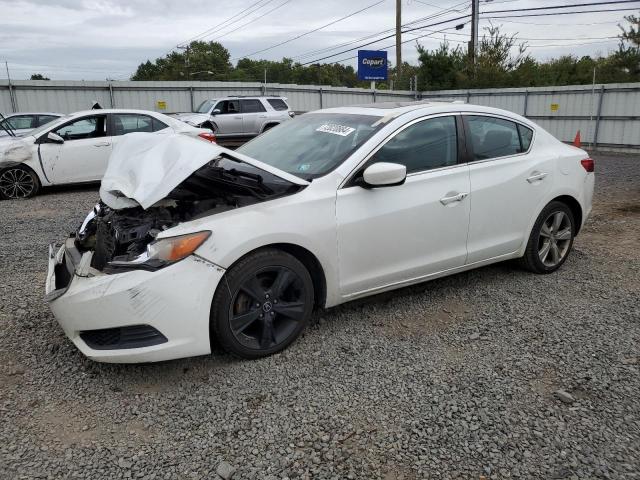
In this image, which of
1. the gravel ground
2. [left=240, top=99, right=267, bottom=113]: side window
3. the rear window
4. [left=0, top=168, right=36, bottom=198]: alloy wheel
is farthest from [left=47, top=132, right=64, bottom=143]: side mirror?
the rear window

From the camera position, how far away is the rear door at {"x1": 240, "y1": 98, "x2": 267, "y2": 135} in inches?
669

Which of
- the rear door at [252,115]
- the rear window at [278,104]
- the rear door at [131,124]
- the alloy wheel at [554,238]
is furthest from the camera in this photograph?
the rear window at [278,104]

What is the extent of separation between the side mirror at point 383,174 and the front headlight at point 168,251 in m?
1.17

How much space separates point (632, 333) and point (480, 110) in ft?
6.75

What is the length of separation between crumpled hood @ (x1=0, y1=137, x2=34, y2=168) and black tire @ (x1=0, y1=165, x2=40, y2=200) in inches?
4.0

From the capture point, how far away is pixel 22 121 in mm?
13195

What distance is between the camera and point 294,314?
3.41 metres

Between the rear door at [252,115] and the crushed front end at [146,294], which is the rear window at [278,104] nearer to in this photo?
the rear door at [252,115]

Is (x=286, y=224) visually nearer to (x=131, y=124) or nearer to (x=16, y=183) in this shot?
(x=16, y=183)

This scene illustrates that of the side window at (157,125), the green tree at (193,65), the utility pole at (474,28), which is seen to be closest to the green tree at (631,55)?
the utility pole at (474,28)

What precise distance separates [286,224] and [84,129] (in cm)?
756

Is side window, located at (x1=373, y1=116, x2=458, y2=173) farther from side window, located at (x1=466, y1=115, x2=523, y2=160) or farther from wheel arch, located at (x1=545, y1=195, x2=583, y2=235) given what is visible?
wheel arch, located at (x1=545, y1=195, x2=583, y2=235)

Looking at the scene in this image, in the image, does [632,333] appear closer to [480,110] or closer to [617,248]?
[480,110]

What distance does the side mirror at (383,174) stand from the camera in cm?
348
